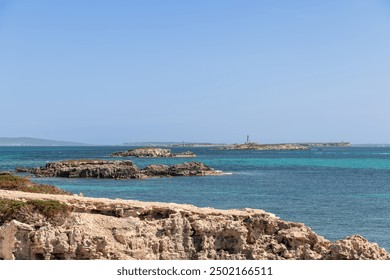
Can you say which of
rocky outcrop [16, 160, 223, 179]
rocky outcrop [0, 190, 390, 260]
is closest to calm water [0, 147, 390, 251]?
rocky outcrop [16, 160, 223, 179]

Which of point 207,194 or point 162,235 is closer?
point 162,235

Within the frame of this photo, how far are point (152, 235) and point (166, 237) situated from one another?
1.17ft

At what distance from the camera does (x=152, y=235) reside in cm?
1286

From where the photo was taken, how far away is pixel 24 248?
39.9 ft

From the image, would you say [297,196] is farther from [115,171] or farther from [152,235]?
[152,235]

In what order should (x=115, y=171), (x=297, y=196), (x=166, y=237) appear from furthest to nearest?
(x=115, y=171), (x=297, y=196), (x=166, y=237)

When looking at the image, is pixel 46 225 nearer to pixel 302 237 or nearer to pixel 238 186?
pixel 302 237

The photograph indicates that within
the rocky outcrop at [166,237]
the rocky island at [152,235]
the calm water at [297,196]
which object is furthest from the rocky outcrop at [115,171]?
the rocky outcrop at [166,237]

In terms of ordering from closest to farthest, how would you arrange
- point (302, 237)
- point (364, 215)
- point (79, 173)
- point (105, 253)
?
1. point (105, 253)
2. point (302, 237)
3. point (364, 215)
4. point (79, 173)

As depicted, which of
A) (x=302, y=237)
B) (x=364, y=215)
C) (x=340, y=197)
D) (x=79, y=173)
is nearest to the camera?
(x=302, y=237)

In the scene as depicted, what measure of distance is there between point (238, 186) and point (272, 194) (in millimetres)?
7025

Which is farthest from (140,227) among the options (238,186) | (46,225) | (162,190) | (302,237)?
(238,186)

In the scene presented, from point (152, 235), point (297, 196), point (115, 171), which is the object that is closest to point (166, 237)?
point (152, 235)

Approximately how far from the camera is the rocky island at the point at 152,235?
12.0 metres
